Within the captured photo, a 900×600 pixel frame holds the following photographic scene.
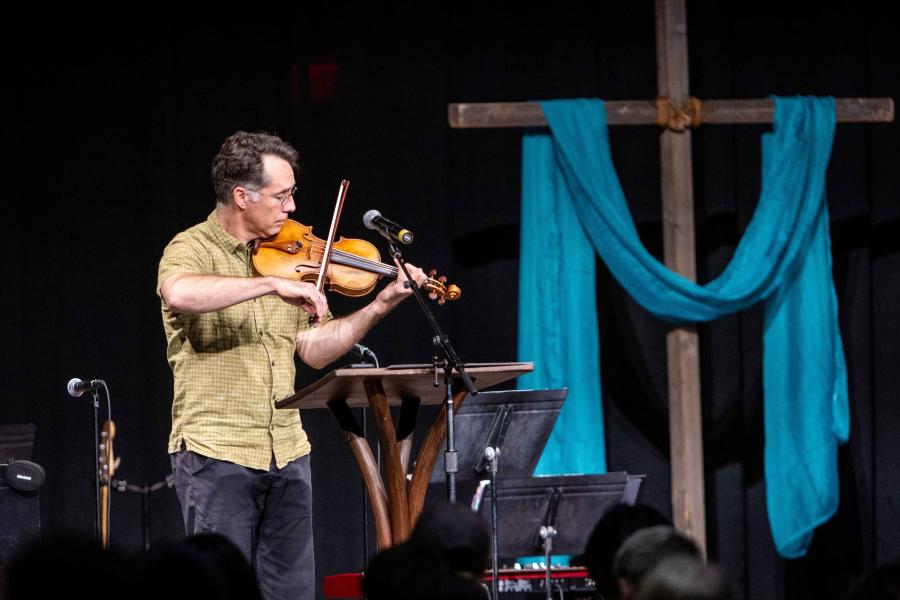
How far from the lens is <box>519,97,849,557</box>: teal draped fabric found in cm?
543

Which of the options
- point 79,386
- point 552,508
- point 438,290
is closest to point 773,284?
point 552,508

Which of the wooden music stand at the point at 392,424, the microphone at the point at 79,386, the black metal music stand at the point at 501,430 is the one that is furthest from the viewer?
the microphone at the point at 79,386

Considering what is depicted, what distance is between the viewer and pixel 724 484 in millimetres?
5988

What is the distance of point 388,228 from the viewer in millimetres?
3629

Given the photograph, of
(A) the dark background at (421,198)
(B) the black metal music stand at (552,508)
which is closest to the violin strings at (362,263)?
(B) the black metal music stand at (552,508)

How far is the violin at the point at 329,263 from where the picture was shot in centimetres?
374

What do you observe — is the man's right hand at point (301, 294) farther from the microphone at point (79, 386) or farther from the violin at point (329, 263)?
the microphone at point (79, 386)

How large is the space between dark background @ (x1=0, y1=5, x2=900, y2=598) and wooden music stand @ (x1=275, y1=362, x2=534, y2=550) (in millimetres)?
2047

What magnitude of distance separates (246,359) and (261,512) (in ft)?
1.48

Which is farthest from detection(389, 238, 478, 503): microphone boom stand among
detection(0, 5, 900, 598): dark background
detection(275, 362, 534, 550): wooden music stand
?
detection(0, 5, 900, 598): dark background

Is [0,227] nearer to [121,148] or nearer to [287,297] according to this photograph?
[121,148]

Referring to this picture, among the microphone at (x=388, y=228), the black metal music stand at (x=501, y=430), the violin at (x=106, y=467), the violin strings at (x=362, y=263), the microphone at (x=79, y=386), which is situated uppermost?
the microphone at (x=388, y=228)

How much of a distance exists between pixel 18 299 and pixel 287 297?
2708mm

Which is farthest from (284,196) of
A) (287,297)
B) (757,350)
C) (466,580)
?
(757,350)
